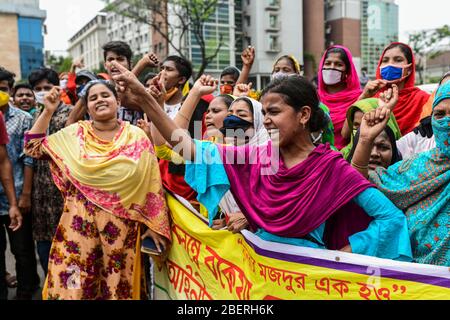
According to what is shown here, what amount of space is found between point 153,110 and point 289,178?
76cm

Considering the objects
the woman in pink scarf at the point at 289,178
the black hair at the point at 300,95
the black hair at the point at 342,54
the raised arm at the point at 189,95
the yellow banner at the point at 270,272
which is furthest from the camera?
the black hair at the point at 342,54

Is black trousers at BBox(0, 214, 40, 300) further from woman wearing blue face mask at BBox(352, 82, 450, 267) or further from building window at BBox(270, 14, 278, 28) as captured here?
building window at BBox(270, 14, 278, 28)

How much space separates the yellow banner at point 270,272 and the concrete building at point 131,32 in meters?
41.2

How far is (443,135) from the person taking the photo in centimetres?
200

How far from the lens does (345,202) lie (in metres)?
1.97

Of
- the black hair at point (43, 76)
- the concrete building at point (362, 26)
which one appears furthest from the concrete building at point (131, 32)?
the black hair at point (43, 76)

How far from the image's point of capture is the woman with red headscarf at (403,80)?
11.5 feet

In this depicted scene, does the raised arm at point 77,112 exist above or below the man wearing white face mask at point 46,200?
above

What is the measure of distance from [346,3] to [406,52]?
4647cm

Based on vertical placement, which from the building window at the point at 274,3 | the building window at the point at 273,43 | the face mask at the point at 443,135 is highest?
the building window at the point at 274,3

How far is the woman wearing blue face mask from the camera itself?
1.93 metres

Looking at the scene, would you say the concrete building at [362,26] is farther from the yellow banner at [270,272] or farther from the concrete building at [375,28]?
the yellow banner at [270,272]

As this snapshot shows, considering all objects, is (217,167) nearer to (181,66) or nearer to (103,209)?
(103,209)
